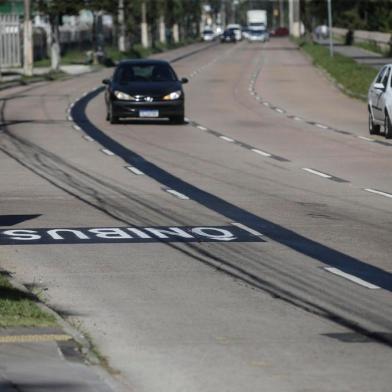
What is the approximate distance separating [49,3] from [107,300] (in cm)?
7410

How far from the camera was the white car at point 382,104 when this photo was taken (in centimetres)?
3177

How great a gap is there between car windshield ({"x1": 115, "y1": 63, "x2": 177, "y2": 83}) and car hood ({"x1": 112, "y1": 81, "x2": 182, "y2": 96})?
1.13 ft

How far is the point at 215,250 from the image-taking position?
48.0 feet

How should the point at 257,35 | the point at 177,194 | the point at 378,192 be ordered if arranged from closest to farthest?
the point at 177,194 → the point at 378,192 → the point at 257,35

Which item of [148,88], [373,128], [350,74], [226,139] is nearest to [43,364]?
[226,139]

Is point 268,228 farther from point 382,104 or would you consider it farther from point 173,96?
point 173,96

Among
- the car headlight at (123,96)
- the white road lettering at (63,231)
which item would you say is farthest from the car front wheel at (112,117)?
the white road lettering at (63,231)

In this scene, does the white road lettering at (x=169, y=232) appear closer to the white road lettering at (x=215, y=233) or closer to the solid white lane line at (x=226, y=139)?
the white road lettering at (x=215, y=233)

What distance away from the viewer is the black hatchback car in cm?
3600

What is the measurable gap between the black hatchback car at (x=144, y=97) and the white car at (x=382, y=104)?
508cm

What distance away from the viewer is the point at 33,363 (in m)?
8.83

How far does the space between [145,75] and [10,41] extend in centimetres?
4563

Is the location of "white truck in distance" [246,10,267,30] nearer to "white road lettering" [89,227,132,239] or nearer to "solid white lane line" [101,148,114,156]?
"solid white lane line" [101,148,114,156]

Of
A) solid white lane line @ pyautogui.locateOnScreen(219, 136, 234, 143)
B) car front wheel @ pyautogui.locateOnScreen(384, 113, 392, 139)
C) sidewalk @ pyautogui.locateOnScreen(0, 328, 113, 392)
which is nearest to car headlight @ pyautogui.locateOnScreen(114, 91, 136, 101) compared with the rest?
solid white lane line @ pyautogui.locateOnScreen(219, 136, 234, 143)
